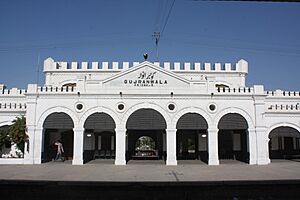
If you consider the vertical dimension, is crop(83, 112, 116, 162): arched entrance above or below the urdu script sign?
below

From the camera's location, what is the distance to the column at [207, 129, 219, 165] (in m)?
21.0

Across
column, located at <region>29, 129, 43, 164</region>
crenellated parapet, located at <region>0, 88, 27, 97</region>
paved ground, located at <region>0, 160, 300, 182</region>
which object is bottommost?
paved ground, located at <region>0, 160, 300, 182</region>

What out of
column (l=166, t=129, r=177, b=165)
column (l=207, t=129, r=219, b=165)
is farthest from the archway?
column (l=207, t=129, r=219, b=165)

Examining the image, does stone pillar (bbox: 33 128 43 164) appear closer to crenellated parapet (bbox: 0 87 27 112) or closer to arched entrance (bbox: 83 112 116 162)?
arched entrance (bbox: 83 112 116 162)

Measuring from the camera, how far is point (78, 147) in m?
20.8

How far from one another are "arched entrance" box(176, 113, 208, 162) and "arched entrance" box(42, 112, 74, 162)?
7.87 meters

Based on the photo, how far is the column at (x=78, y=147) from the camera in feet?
67.9

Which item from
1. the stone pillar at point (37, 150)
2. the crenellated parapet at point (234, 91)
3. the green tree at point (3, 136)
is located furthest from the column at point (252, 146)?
the green tree at point (3, 136)

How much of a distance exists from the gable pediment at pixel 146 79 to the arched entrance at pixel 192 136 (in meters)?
2.44

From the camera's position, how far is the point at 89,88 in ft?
70.0

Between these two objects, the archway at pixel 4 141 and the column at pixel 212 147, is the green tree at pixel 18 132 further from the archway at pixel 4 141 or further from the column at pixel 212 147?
the column at pixel 212 147
